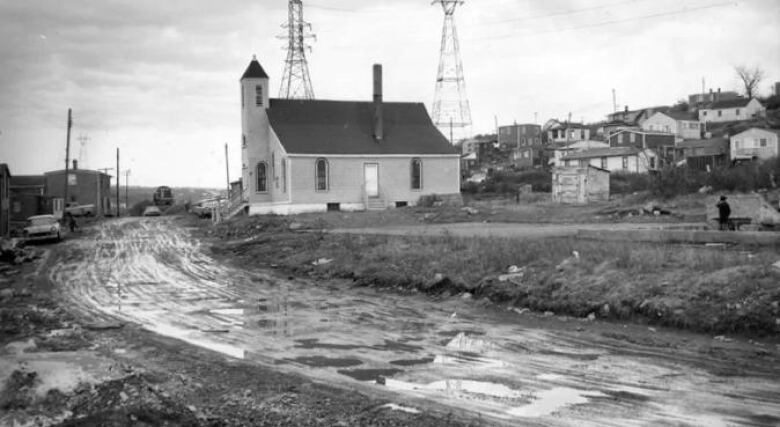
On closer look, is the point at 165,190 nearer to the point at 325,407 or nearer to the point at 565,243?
the point at 565,243

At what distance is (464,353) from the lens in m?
10.6

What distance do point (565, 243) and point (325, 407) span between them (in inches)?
463

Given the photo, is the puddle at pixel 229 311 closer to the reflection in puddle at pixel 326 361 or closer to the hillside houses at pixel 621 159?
the reflection in puddle at pixel 326 361

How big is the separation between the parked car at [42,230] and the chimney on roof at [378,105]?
20.7 metres

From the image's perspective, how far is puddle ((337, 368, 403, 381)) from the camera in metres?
9.22

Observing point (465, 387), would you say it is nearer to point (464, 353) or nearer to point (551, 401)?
point (551, 401)

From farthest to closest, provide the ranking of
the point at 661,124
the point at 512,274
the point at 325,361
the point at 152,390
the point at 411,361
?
the point at 661,124, the point at 512,274, the point at 325,361, the point at 411,361, the point at 152,390

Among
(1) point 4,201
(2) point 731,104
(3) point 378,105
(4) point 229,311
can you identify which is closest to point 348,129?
(3) point 378,105

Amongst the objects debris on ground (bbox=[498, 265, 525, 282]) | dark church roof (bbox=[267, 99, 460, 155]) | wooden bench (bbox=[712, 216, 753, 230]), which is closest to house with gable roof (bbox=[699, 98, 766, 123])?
dark church roof (bbox=[267, 99, 460, 155])

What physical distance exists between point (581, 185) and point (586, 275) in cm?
3214

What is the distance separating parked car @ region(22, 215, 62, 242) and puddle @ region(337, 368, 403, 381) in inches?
1253

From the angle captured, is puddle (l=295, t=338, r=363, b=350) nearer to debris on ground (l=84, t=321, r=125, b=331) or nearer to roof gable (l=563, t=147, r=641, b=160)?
debris on ground (l=84, t=321, r=125, b=331)

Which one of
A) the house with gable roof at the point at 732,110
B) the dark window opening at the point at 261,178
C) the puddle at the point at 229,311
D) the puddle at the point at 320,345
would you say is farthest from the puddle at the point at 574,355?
the house with gable roof at the point at 732,110

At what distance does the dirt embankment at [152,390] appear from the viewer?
741 cm
